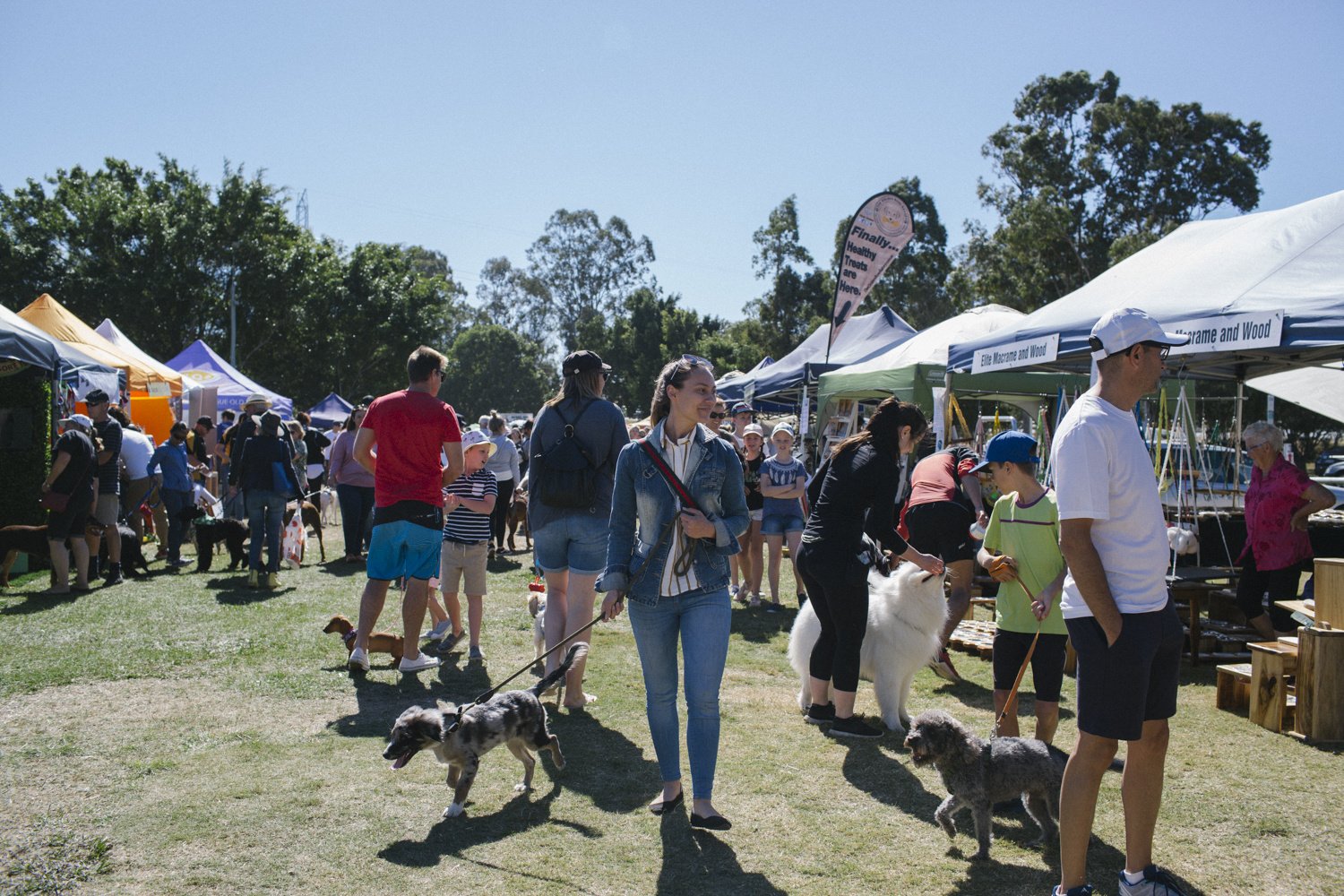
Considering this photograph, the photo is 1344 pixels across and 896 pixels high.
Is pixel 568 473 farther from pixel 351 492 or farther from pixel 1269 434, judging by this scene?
pixel 351 492

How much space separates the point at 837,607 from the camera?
529 centimetres

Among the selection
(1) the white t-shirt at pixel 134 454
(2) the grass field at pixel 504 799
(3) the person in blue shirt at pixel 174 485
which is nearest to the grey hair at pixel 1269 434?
(2) the grass field at pixel 504 799

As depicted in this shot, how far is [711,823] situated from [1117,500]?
6.87ft

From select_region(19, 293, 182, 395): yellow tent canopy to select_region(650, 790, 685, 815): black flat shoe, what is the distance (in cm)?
1372

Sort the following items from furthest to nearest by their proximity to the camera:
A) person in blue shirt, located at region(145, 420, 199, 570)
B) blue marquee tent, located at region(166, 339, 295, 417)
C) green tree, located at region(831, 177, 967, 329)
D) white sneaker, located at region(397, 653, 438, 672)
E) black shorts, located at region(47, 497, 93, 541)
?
green tree, located at region(831, 177, 967, 329) → blue marquee tent, located at region(166, 339, 295, 417) → person in blue shirt, located at region(145, 420, 199, 570) → black shorts, located at region(47, 497, 93, 541) → white sneaker, located at region(397, 653, 438, 672)

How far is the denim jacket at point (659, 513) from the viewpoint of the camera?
3.83 metres

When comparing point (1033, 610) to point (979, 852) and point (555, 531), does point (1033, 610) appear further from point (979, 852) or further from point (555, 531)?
point (555, 531)

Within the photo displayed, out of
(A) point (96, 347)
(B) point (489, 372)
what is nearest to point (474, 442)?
(A) point (96, 347)

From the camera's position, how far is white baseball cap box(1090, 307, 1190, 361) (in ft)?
9.95

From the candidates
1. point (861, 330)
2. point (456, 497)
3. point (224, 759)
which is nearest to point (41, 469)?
point (456, 497)

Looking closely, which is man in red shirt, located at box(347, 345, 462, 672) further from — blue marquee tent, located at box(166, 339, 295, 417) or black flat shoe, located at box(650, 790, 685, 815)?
blue marquee tent, located at box(166, 339, 295, 417)

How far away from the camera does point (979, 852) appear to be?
386cm

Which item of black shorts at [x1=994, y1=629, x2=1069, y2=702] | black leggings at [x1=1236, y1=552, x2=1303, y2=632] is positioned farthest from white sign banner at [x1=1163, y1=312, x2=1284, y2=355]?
black shorts at [x1=994, y1=629, x2=1069, y2=702]

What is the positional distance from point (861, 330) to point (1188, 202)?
2279 cm
